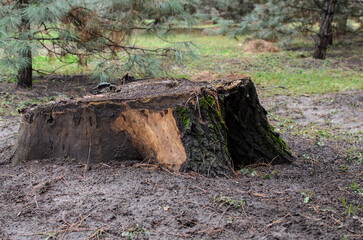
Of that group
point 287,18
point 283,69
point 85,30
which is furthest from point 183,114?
point 287,18

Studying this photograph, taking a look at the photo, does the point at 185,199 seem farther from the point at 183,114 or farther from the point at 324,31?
the point at 324,31

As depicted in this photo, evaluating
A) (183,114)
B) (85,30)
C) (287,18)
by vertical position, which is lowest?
(183,114)

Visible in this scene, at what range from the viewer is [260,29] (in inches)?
591

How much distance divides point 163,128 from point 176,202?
2.60 ft

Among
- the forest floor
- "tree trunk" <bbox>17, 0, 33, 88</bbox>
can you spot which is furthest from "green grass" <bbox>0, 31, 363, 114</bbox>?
the forest floor

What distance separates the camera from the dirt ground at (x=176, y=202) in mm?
2369

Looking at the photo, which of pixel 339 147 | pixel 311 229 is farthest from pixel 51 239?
pixel 339 147

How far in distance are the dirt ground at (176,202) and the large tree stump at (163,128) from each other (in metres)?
0.13

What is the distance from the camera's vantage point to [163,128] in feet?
10.7

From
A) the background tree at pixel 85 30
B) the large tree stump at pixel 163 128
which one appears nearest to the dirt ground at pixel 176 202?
the large tree stump at pixel 163 128

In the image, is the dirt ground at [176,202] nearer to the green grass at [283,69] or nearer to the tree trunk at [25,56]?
the tree trunk at [25,56]

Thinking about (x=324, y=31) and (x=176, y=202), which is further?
(x=324, y=31)

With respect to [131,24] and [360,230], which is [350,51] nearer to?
[131,24]

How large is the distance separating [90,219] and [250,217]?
1071mm
